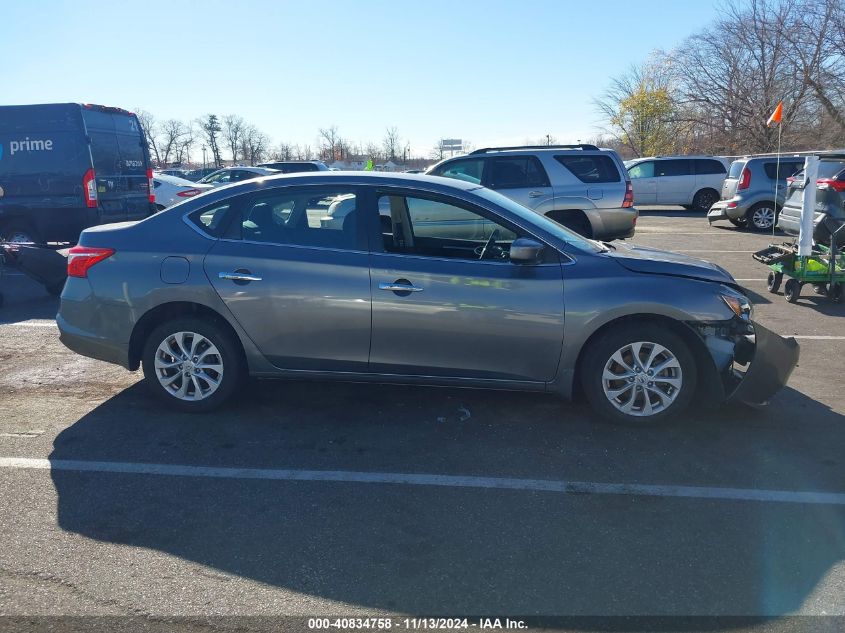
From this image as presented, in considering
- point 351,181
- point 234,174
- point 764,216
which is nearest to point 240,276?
point 351,181

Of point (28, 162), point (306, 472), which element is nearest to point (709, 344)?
point (306, 472)

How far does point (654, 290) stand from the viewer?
4516mm

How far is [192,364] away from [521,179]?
23.8 feet

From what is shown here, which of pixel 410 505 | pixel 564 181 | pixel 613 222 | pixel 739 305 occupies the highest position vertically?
pixel 564 181

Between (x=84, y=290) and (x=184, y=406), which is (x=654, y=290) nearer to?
(x=184, y=406)

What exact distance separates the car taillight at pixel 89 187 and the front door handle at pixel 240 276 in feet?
23.6

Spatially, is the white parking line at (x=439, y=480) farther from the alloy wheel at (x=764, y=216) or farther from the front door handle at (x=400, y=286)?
the alloy wheel at (x=764, y=216)

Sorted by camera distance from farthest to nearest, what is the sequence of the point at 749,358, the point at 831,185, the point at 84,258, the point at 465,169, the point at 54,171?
the point at 465,169, the point at 54,171, the point at 831,185, the point at 84,258, the point at 749,358

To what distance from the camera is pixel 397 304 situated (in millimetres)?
4625

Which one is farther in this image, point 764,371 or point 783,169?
point 783,169

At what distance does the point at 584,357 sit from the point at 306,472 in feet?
6.60

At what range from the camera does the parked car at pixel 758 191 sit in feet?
52.6

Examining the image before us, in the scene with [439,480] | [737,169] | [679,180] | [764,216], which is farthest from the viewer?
[679,180]

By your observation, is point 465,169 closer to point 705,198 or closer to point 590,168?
point 590,168
